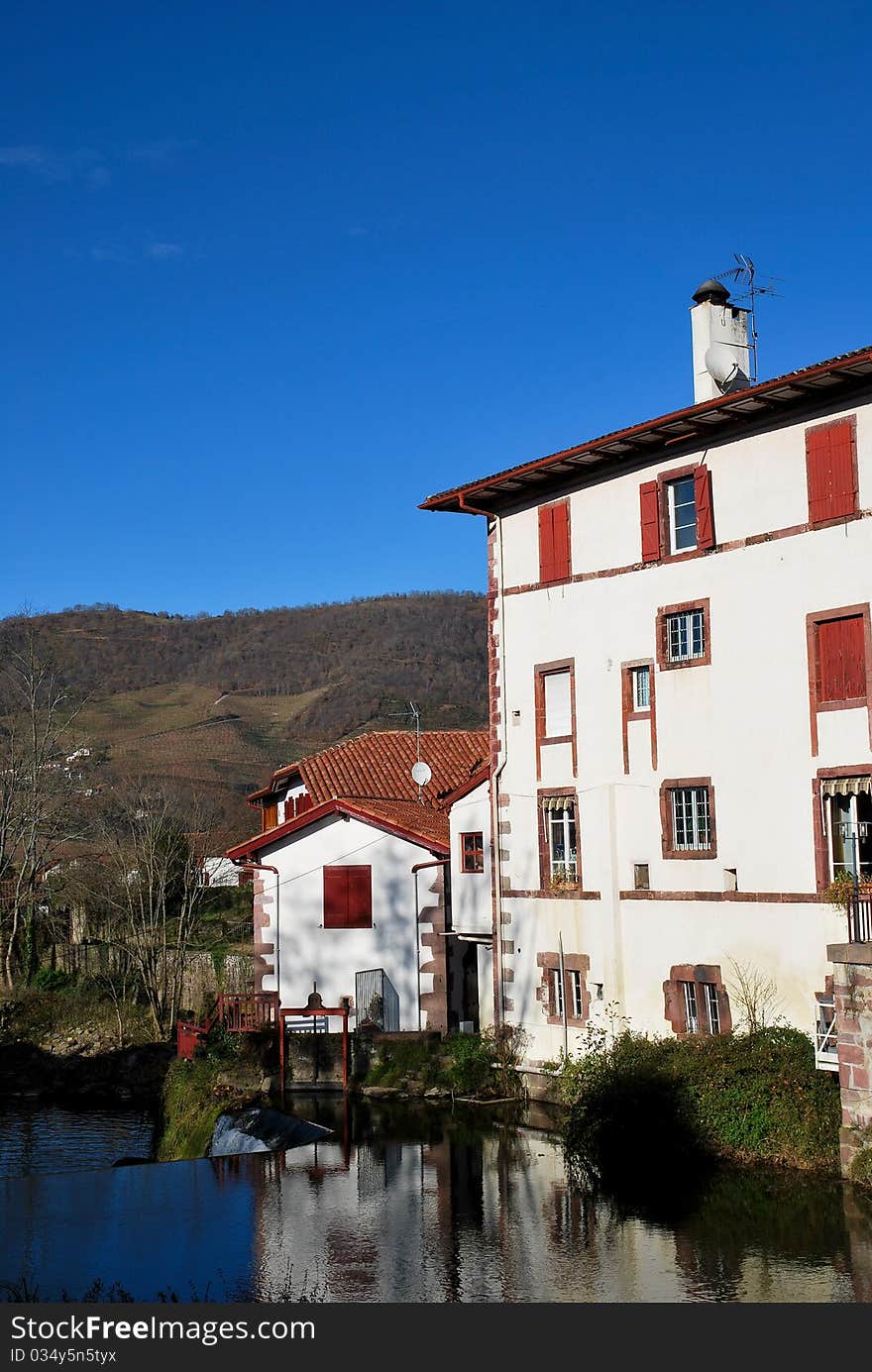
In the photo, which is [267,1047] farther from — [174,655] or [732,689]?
[174,655]

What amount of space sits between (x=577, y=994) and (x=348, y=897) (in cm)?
676

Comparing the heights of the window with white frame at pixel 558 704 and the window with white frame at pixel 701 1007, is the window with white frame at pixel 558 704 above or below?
above

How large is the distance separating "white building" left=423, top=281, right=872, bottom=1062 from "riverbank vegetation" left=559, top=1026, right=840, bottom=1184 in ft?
3.86

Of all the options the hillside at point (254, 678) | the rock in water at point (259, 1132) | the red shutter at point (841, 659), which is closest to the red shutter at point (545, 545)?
the red shutter at point (841, 659)

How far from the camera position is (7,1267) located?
595 inches

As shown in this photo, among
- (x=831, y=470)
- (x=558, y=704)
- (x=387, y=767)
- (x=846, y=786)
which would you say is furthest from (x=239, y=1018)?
(x=831, y=470)

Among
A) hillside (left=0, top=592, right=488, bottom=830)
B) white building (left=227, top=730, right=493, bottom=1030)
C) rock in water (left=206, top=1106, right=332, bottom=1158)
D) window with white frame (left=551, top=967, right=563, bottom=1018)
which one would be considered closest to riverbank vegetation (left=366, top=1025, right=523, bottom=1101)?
window with white frame (left=551, top=967, right=563, bottom=1018)

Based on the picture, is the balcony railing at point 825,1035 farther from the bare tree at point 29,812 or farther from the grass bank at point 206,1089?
the bare tree at point 29,812

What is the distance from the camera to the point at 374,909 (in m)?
29.7

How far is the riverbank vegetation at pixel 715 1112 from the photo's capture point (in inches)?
753

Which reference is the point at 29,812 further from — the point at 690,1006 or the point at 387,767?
the point at 690,1006

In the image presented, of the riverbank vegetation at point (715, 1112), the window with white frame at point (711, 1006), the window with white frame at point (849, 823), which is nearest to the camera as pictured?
the riverbank vegetation at point (715, 1112)

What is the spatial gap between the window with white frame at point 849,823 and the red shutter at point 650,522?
530 cm

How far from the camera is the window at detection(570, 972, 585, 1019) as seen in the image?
24.7 m
